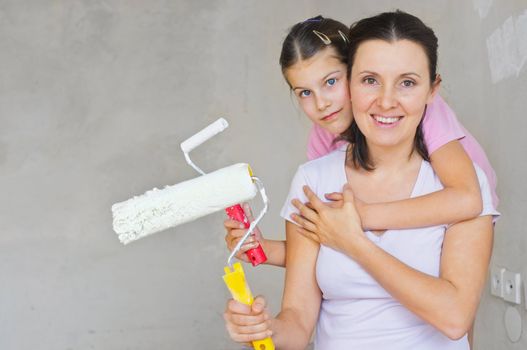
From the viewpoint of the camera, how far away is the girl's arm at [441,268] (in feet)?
4.04

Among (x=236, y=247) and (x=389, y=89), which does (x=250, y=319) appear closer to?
(x=236, y=247)

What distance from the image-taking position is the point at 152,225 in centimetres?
107

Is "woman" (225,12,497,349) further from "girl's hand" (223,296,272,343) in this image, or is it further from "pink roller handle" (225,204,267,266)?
"pink roller handle" (225,204,267,266)

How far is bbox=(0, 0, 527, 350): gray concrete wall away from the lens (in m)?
3.41

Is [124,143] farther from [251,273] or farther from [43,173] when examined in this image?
[251,273]

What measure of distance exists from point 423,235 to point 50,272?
254cm

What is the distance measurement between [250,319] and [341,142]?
0.64m

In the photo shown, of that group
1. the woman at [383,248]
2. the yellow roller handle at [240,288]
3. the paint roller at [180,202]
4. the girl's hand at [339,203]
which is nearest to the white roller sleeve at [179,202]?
the paint roller at [180,202]

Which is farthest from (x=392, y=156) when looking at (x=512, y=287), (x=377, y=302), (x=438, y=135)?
(x=512, y=287)

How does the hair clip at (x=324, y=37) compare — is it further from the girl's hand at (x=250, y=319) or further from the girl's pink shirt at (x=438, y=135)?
the girl's hand at (x=250, y=319)

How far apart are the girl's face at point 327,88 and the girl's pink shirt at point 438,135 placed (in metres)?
0.07

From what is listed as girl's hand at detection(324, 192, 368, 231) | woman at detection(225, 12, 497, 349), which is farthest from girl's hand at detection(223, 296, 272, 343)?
girl's hand at detection(324, 192, 368, 231)

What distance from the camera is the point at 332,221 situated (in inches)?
52.2

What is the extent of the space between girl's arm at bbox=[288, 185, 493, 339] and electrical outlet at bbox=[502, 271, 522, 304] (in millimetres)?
745
